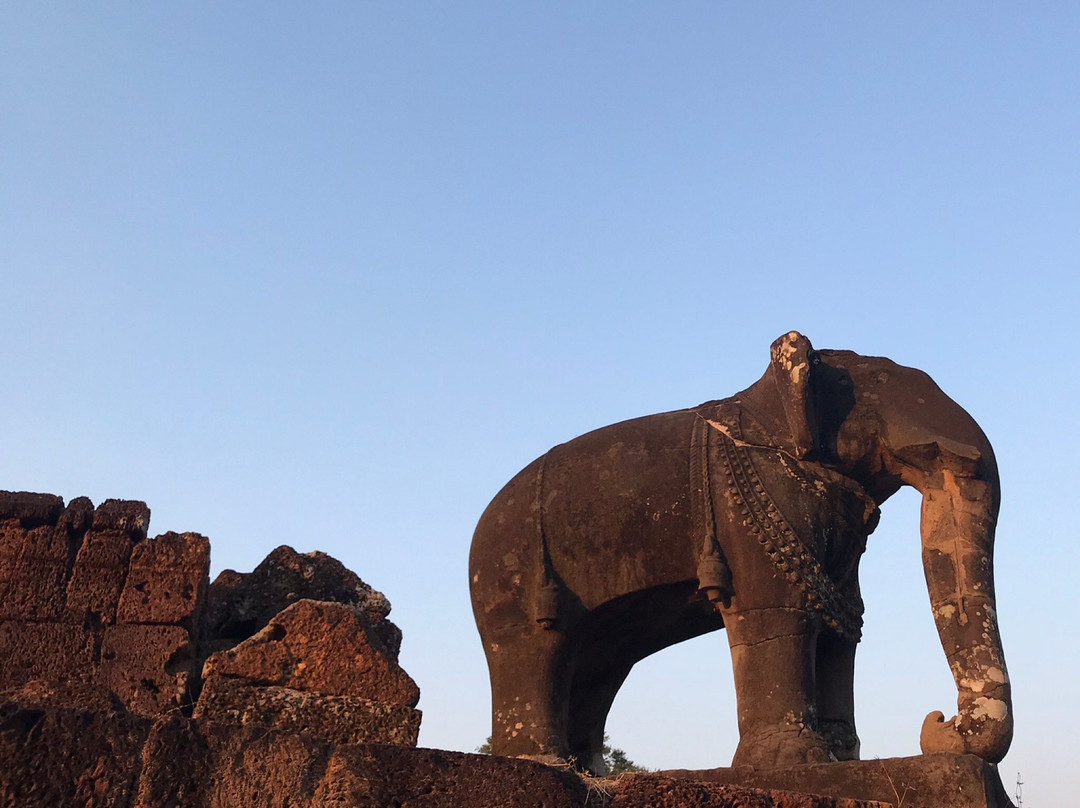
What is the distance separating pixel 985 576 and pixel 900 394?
3.96 feet

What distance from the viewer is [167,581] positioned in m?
5.57

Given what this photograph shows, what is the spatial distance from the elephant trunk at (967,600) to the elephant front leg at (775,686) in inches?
24.4

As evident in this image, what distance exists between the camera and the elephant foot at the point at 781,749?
6762mm

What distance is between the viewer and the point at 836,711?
7.82 metres

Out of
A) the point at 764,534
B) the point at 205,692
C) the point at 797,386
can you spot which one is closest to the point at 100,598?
the point at 205,692

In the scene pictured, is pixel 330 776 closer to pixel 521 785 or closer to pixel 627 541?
pixel 521 785

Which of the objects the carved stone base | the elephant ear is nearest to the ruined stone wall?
the carved stone base

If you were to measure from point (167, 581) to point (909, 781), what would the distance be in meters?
3.52

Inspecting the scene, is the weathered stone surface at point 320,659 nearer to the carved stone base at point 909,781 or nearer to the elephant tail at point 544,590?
the carved stone base at point 909,781

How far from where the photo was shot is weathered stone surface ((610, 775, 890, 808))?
15.4 feet

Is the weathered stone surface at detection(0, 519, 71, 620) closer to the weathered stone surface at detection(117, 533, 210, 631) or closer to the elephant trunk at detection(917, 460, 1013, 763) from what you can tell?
the weathered stone surface at detection(117, 533, 210, 631)

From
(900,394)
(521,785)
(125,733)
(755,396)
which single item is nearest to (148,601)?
(125,733)

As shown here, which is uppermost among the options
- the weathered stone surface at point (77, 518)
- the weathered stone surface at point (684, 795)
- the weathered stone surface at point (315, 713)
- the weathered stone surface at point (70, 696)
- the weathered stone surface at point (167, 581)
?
the weathered stone surface at point (77, 518)

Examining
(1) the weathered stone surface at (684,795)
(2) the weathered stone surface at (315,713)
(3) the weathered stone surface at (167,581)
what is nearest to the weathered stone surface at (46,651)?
(3) the weathered stone surface at (167,581)
